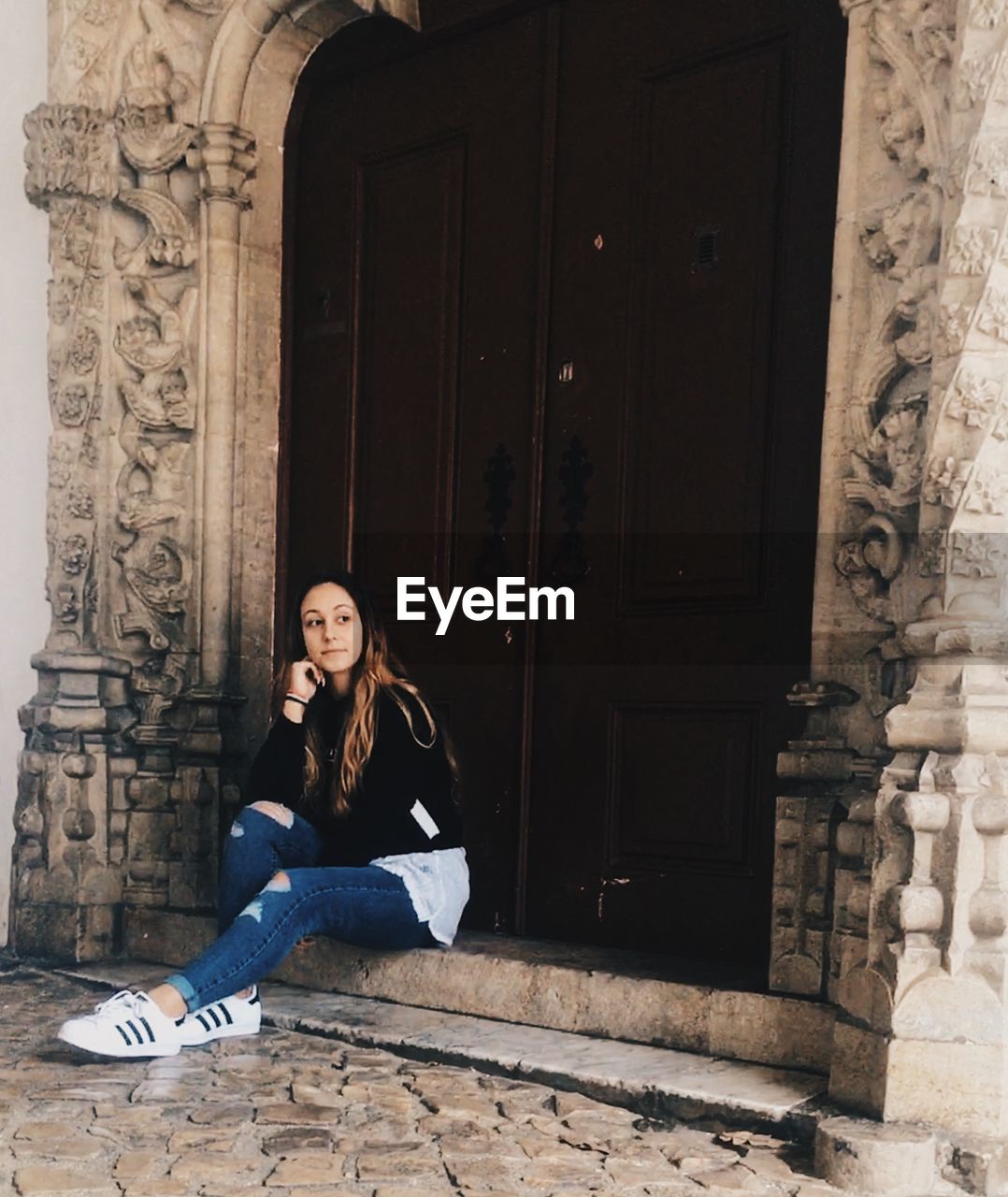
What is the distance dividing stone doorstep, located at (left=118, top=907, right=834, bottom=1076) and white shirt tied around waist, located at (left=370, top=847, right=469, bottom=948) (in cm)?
13

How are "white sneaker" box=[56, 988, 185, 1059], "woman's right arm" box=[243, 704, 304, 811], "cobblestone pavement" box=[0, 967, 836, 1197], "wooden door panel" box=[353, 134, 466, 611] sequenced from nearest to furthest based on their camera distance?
"cobblestone pavement" box=[0, 967, 836, 1197]
"white sneaker" box=[56, 988, 185, 1059]
"woman's right arm" box=[243, 704, 304, 811]
"wooden door panel" box=[353, 134, 466, 611]

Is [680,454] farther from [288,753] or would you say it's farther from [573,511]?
[288,753]

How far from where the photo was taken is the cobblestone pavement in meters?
3.34

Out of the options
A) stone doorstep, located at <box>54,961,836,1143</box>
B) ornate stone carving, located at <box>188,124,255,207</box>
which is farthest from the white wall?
stone doorstep, located at <box>54,961,836,1143</box>

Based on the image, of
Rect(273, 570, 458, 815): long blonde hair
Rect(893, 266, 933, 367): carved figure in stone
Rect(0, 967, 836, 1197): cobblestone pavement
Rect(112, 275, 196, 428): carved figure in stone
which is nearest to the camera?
Rect(0, 967, 836, 1197): cobblestone pavement

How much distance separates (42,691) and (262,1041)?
184cm

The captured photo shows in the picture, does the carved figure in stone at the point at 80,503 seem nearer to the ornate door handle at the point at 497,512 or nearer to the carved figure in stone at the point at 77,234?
the carved figure in stone at the point at 77,234

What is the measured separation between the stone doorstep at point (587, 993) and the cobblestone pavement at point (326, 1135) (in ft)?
1.27

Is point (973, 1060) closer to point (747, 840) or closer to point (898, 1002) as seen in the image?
point (898, 1002)

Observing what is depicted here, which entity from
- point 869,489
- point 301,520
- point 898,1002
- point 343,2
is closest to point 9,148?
point 343,2

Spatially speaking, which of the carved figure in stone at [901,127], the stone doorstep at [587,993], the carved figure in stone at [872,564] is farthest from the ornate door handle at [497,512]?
the carved figure in stone at [901,127]

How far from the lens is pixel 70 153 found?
→ 18.7ft

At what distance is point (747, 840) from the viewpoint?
454 cm

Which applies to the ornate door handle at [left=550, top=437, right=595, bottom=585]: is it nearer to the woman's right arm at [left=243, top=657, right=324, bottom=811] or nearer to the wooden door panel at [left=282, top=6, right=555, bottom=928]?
the wooden door panel at [left=282, top=6, right=555, bottom=928]
